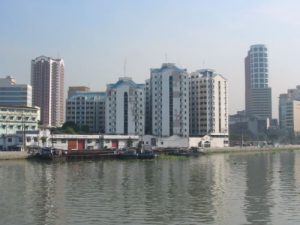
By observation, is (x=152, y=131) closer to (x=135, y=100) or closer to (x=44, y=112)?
(x=135, y=100)

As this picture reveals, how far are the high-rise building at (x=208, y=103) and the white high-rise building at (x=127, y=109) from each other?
53.8ft

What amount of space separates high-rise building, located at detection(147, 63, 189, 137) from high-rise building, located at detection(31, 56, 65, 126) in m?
78.2

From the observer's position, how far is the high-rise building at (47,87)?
19375 centimetres

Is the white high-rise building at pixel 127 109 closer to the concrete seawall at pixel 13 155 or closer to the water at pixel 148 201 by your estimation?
the concrete seawall at pixel 13 155

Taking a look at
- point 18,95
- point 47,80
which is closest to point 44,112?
point 47,80

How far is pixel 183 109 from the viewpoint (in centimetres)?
12475

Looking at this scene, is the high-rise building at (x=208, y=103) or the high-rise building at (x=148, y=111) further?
the high-rise building at (x=208, y=103)

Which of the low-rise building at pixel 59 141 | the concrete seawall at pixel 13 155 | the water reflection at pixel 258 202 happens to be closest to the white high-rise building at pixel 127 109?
the low-rise building at pixel 59 141

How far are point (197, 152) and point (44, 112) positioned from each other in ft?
345

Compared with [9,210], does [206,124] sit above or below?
above

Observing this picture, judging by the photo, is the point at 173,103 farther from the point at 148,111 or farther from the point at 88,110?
the point at 88,110

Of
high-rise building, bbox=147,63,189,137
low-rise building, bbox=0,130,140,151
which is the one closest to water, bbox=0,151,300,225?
low-rise building, bbox=0,130,140,151

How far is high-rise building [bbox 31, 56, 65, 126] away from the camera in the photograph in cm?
19375

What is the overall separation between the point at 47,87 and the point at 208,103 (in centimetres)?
8394
